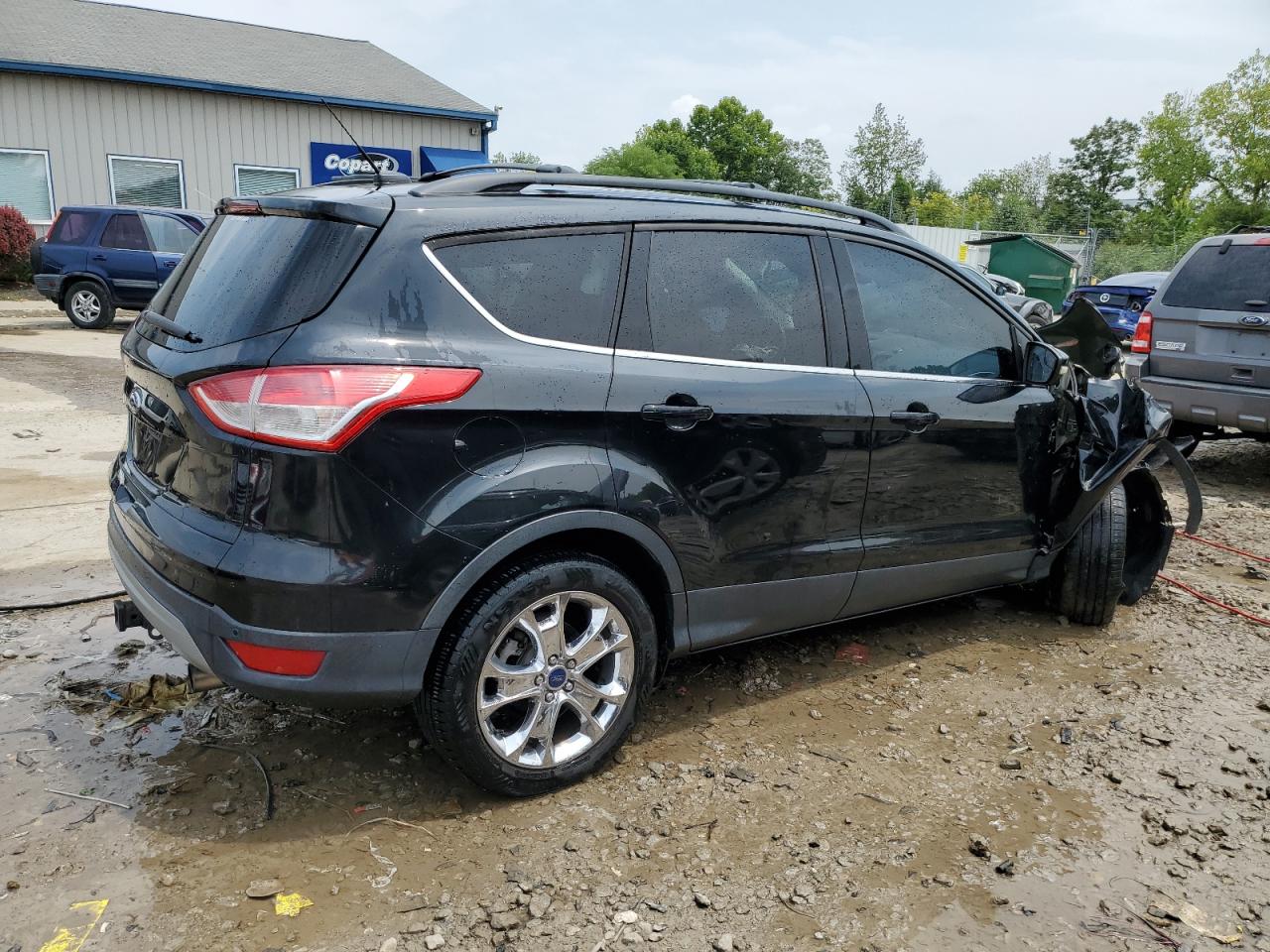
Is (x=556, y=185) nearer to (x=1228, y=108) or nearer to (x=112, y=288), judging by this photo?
(x=112, y=288)

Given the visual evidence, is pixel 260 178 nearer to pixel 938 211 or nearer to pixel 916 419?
pixel 916 419

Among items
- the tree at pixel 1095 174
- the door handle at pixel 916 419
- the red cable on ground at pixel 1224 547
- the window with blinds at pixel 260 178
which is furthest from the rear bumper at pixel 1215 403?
the tree at pixel 1095 174

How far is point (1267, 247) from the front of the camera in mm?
6844

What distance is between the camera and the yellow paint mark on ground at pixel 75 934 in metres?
2.24

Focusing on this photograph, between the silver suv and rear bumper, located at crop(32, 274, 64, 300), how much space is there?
1429cm

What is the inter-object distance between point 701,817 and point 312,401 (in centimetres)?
166

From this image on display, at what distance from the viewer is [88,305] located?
14273mm

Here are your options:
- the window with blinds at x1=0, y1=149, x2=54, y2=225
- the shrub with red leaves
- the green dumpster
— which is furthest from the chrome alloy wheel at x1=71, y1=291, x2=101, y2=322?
the green dumpster

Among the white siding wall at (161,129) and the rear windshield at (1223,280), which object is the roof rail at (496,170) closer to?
the rear windshield at (1223,280)

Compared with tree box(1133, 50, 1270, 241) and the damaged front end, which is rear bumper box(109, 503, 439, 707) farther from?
tree box(1133, 50, 1270, 241)

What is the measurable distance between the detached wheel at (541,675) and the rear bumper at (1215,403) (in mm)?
5670

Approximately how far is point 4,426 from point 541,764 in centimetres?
664

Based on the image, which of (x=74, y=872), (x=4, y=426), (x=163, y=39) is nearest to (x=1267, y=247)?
(x=74, y=872)

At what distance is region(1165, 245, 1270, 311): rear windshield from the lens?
6828 mm
